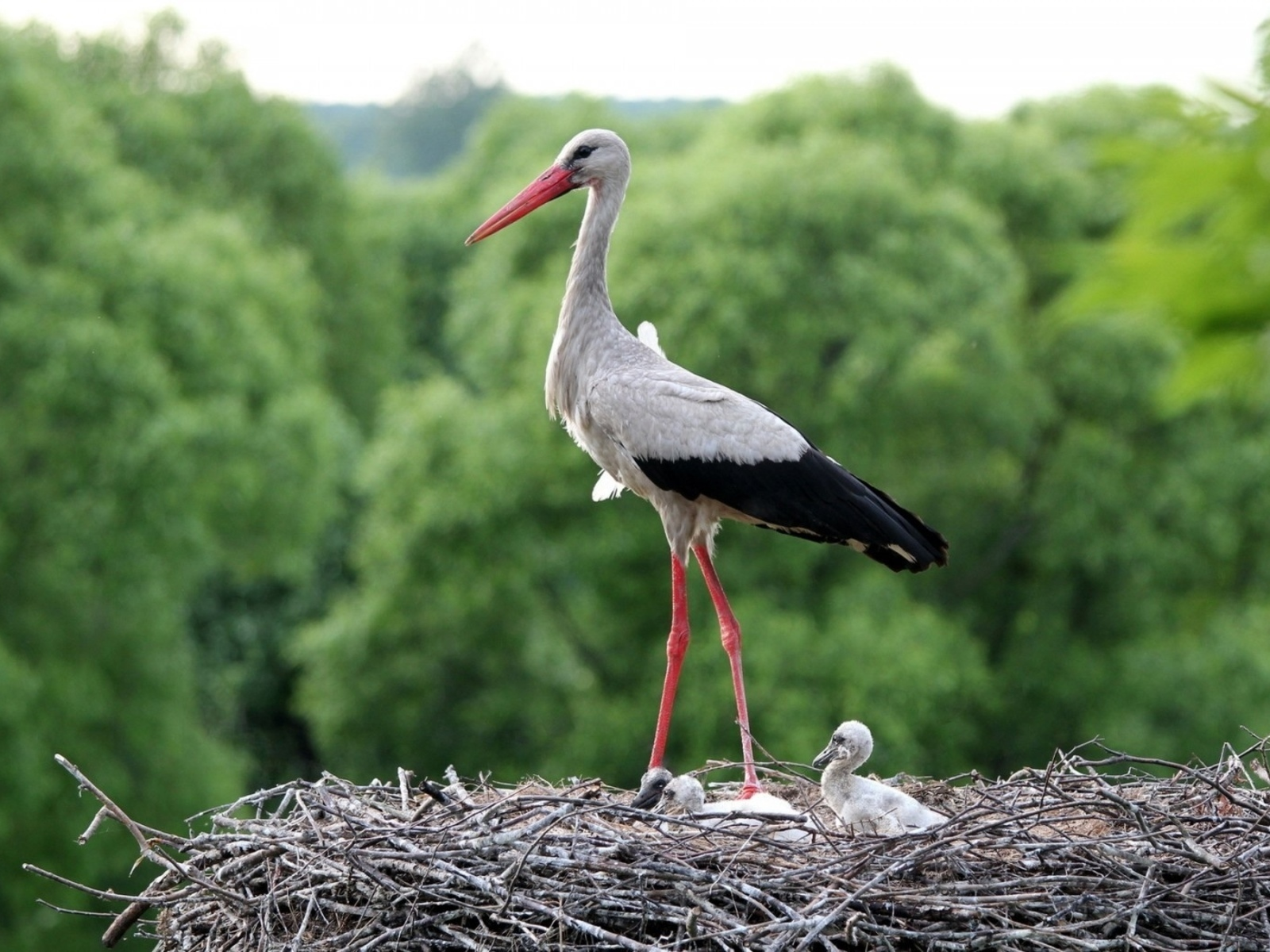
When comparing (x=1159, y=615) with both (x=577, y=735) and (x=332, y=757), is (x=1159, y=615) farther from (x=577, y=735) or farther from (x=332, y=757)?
(x=332, y=757)

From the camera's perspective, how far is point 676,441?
20.0ft

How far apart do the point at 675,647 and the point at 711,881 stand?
256 centimetres

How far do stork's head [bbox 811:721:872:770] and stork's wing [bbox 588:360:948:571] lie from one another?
0.73 meters

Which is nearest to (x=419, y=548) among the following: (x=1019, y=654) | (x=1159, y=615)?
(x=1019, y=654)

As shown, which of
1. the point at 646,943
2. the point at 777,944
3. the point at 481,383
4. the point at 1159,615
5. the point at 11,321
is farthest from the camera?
the point at 481,383

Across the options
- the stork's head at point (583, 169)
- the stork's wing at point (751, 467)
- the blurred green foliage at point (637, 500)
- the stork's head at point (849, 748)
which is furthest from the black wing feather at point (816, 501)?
the blurred green foliage at point (637, 500)

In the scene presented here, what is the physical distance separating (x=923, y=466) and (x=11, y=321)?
31.1 ft

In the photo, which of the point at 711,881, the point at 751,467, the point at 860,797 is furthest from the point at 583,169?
the point at 711,881

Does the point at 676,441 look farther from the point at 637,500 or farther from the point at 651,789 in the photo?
the point at 637,500

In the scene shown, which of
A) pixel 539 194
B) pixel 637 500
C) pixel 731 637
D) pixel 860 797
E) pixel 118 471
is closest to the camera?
pixel 860 797

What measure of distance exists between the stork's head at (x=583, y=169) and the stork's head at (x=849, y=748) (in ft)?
7.84

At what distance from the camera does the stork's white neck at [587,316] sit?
6.43 metres

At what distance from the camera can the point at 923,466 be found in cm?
1856

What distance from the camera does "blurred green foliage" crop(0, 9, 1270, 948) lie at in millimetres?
16531
